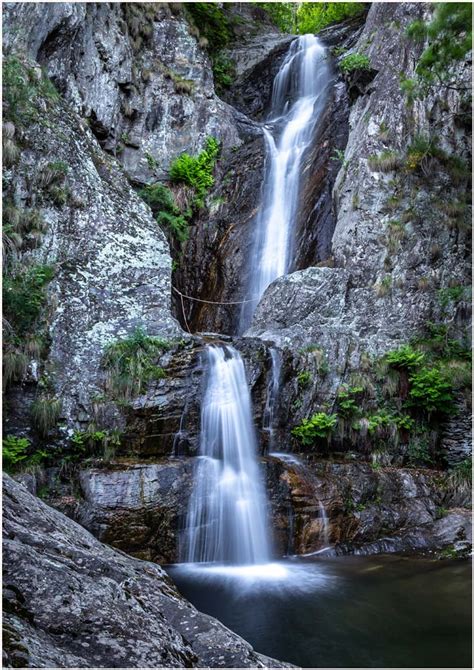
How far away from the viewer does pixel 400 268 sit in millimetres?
11070

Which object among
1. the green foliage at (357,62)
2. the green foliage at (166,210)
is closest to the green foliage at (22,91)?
the green foliage at (166,210)

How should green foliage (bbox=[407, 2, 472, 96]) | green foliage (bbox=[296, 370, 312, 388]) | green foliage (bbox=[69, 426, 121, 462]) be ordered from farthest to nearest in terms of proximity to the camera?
green foliage (bbox=[296, 370, 312, 388]) < green foliage (bbox=[407, 2, 472, 96]) < green foliage (bbox=[69, 426, 121, 462])

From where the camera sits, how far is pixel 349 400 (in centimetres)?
947

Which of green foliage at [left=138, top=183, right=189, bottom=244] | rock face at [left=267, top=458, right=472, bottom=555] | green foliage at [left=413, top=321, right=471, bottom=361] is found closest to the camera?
rock face at [left=267, top=458, right=472, bottom=555]

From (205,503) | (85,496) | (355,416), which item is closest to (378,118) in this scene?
(355,416)

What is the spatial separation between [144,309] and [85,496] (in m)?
3.64

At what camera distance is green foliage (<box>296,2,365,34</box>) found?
20.9 m

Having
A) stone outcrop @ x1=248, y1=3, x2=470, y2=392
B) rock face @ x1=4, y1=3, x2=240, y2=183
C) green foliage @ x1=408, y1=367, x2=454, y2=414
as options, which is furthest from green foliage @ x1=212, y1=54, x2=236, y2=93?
green foliage @ x1=408, y1=367, x2=454, y2=414

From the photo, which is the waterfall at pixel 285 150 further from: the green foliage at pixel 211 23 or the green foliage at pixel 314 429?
the green foliage at pixel 314 429

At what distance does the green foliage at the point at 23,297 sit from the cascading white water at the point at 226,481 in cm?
302

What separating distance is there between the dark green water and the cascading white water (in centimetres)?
44

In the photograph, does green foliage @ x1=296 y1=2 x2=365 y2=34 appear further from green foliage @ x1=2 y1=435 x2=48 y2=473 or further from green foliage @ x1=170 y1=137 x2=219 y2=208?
green foliage @ x1=2 y1=435 x2=48 y2=473

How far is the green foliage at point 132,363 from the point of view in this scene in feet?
27.3

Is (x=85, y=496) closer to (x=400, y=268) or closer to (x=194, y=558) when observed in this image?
(x=194, y=558)
